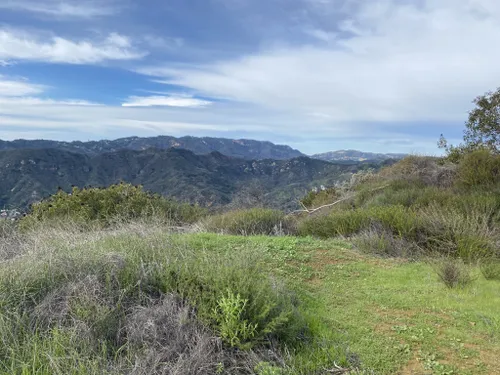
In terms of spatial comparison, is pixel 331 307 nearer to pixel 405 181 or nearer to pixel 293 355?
pixel 293 355

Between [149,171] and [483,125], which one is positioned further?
[149,171]

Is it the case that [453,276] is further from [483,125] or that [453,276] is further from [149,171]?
[149,171]

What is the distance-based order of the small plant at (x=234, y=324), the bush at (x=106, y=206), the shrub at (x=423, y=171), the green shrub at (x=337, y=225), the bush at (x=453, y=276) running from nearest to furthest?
the small plant at (x=234, y=324) < the bush at (x=453, y=276) < the green shrub at (x=337, y=225) < the bush at (x=106, y=206) < the shrub at (x=423, y=171)

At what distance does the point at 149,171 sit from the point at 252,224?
136 m

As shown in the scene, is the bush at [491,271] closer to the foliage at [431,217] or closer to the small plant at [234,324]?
the foliage at [431,217]

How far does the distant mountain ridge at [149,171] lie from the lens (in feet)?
353

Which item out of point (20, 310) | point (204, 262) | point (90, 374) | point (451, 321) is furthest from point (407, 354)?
point (20, 310)

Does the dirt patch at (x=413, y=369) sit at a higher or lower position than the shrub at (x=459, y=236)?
lower

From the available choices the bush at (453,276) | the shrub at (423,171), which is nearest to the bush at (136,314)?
the bush at (453,276)

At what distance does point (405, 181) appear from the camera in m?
14.7

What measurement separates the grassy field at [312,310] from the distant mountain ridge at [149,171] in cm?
9266

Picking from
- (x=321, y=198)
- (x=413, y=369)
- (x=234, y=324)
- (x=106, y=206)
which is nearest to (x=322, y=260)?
(x=413, y=369)

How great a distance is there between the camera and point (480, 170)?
41.1ft

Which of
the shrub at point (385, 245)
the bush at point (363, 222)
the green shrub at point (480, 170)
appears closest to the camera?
the shrub at point (385, 245)
